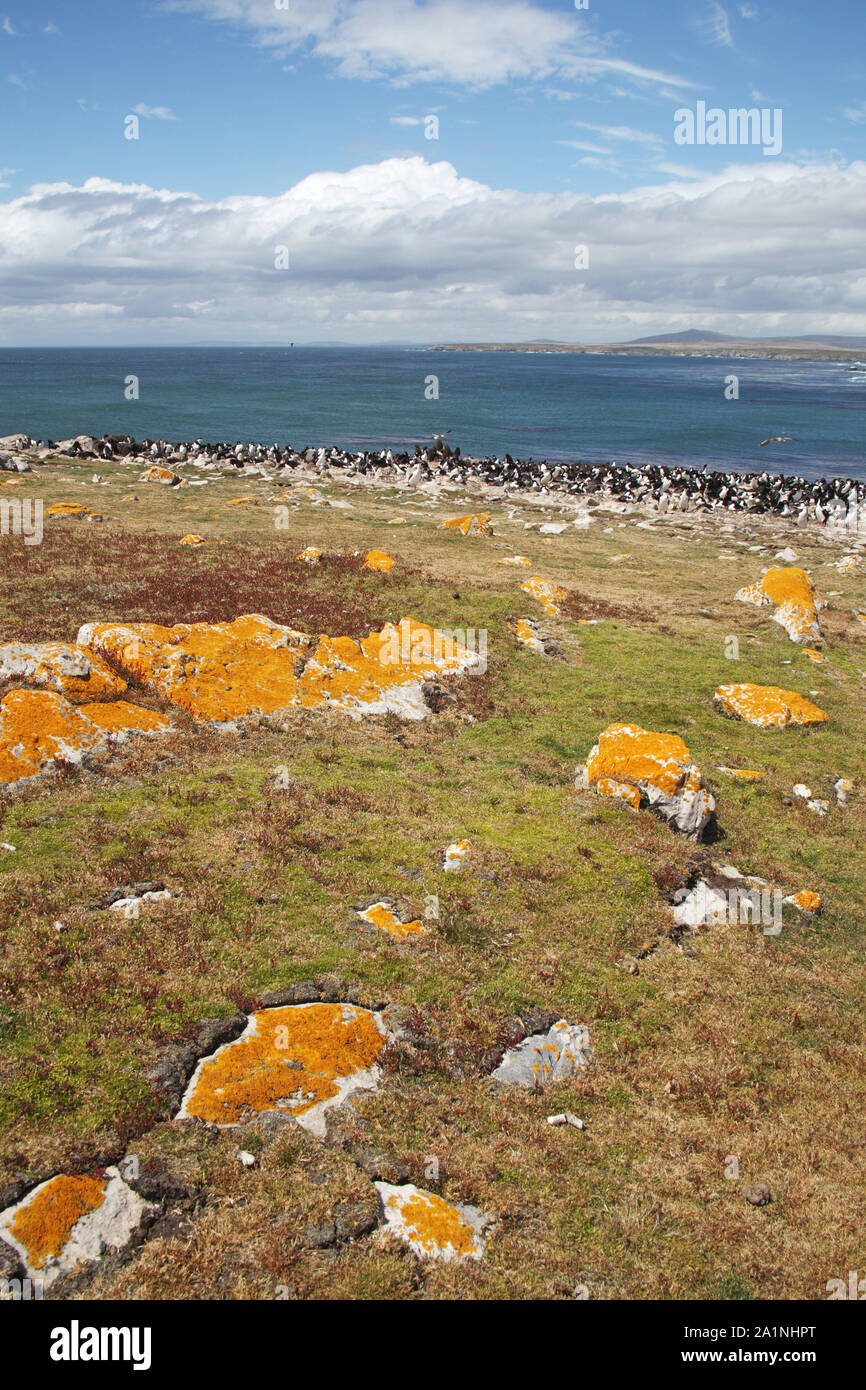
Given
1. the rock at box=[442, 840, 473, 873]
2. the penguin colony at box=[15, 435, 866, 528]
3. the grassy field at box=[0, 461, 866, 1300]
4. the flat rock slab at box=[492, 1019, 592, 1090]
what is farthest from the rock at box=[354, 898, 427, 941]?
the penguin colony at box=[15, 435, 866, 528]

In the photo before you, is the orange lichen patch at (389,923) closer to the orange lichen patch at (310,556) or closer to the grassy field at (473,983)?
the grassy field at (473,983)

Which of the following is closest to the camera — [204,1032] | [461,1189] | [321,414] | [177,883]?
[461,1189]

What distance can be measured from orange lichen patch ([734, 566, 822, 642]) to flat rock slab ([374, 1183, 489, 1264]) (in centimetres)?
2388

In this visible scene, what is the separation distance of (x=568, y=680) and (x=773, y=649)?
8.76m

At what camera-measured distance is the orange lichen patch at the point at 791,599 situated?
2600 cm

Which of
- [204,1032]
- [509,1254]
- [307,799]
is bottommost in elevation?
[509,1254]

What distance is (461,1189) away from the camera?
695cm

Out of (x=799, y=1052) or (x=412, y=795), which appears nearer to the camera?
(x=799, y=1052)

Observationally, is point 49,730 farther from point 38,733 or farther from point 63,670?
point 63,670

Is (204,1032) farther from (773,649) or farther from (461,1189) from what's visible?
(773,649)

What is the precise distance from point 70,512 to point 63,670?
922 inches

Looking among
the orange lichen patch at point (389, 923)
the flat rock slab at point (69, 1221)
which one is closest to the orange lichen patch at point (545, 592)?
the orange lichen patch at point (389, 923)
